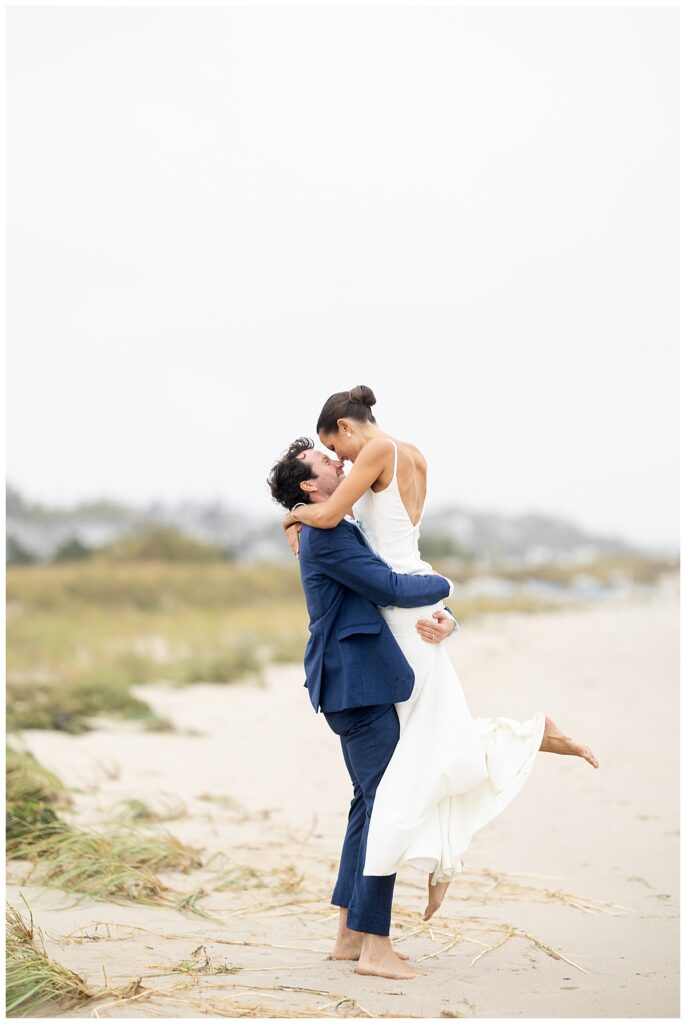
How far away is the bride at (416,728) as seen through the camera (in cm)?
428

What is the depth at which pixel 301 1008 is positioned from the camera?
3969 mm

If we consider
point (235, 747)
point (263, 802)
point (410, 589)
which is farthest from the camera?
point (235, 747)

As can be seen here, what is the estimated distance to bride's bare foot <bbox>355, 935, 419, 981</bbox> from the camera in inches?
170

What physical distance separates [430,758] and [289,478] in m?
1.18

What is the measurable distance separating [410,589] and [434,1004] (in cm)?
146

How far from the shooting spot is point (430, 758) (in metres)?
4.35

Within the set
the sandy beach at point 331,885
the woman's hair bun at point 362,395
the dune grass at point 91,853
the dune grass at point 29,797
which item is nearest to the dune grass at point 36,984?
the sandy beach at point 331,885

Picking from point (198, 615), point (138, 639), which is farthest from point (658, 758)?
point (198, 615)

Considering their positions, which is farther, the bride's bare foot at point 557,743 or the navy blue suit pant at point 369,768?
the bride's bare foot at point 557,743

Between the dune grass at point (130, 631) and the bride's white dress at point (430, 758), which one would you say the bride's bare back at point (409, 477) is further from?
the dune grass at point (130, 631)

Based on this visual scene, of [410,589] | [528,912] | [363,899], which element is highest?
[410,589]

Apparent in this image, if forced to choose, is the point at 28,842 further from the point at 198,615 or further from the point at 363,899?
the point at 198,615

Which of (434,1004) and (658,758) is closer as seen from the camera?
(434,1004)

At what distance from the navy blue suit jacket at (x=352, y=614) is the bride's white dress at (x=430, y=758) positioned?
104mm
